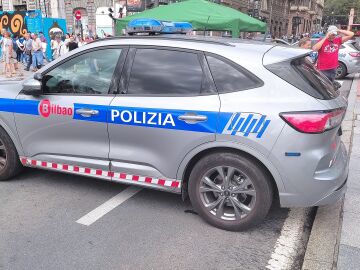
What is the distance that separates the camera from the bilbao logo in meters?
3.98

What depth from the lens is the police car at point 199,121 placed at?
3168 mm

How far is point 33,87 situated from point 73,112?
53 cm

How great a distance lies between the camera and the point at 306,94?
10.4ft

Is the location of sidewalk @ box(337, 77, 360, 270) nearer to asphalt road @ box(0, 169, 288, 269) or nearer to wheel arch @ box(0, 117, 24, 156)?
asphalt road @ box(0, 169, 288, 269)

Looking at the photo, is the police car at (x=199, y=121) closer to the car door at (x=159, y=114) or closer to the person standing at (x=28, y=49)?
the car door at (x=159, y=114)

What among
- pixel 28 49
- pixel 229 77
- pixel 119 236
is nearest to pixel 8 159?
pixel 119 236

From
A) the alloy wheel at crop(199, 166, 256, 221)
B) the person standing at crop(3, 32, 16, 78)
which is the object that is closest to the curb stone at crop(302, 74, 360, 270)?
the alloy wheel at crop(199, 166, 256, 221)

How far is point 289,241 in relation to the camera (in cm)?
343

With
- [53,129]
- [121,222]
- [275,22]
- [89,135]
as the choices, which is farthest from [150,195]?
[275,22]

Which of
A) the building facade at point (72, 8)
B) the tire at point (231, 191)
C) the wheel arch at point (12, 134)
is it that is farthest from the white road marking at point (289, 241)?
the building facade at point (72, 8)

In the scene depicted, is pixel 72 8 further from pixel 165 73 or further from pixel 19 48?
pixel 165 73

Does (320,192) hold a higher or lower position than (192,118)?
lower

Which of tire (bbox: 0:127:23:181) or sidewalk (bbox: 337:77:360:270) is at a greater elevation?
tire (bbox: 0:127:23:181)

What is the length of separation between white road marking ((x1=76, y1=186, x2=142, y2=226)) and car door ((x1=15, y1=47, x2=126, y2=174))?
0.43 metres
